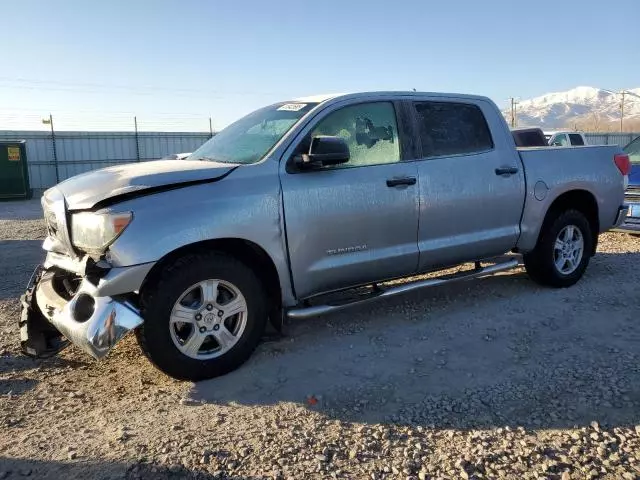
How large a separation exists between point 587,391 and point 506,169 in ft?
7.46

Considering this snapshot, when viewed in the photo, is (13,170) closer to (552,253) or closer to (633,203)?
(633,203)

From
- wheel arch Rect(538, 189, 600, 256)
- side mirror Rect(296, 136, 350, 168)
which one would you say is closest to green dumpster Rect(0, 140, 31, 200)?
side mirror Rect(296, 136, 350, 168)

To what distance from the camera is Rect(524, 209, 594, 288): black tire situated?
5.45m

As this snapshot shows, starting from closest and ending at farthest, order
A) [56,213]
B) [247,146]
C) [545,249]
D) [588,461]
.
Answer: [588,461]
[56,213]
[247,146]
[545,249]

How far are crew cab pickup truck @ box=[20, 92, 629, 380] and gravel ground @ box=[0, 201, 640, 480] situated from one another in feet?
1.06

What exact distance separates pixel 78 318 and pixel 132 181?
90 cm

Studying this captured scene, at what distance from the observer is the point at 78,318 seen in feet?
11.3

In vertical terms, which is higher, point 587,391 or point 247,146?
point 247,146

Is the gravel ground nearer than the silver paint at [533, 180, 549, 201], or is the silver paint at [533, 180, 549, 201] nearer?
the gravel ground

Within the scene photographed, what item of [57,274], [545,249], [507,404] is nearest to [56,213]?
[57,274]

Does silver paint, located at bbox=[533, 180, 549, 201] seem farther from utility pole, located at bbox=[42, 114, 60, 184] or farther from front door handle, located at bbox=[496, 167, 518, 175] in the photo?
utility pole, located at bbox=[42, 114, 60, 184]

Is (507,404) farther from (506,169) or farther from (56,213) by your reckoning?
(56,213)

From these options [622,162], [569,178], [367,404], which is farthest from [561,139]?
[367,404]

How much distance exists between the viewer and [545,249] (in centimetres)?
545
